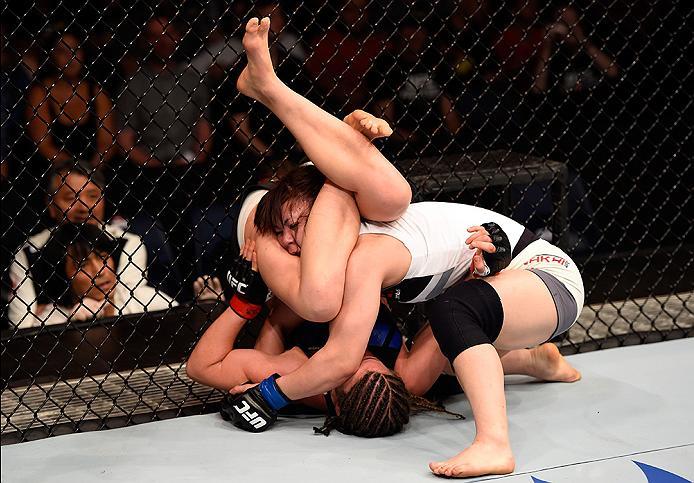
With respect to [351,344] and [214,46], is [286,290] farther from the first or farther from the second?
[214,46]

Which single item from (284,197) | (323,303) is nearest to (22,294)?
(284,197)

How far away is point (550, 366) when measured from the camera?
218 cm

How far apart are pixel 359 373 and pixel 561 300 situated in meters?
0.43

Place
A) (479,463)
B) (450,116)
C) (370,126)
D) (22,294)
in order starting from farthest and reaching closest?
1. (450,116)
2. (22,294)
3. (370,126)
4. (479,463)

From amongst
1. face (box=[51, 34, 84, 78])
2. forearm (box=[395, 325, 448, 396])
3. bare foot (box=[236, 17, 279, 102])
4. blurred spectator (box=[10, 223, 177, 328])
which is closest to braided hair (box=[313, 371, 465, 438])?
forearm (box=[395, 325, 448, 396])

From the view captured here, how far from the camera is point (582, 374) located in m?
2.25

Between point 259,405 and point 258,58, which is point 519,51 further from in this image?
point 259,405

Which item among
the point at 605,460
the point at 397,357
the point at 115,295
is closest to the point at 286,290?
the point at 397,357

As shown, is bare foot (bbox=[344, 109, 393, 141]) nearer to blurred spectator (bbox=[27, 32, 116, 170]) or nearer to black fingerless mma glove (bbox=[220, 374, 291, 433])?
black fingerless mma glove (bbox=[220, 374, 291, 433])

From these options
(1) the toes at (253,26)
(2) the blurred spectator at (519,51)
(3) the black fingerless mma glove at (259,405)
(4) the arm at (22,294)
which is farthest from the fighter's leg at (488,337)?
(2) the blurred spectator at (519,51)

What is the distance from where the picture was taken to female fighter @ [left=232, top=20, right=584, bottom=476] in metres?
1.83

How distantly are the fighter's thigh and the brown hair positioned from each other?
1.31 ft

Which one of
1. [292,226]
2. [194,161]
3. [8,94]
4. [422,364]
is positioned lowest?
[8,94]

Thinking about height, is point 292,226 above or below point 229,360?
above
